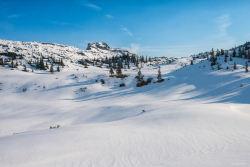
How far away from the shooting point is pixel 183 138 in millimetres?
4918

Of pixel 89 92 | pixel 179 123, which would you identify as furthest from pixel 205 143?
pixel 89 92

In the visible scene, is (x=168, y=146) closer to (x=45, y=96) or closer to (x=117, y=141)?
(x=117, y=141)

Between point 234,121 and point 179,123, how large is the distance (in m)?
3.20

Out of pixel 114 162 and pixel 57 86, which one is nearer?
pixel 114 162

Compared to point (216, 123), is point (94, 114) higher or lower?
lower

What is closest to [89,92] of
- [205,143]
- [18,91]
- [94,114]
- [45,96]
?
[45,96]

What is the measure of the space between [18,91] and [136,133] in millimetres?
40325

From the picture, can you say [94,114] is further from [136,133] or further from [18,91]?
[18,91]

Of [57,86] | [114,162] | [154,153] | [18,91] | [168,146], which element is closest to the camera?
[114,162]

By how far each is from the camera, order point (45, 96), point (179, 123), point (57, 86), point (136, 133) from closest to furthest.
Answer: point (136, 133)
point (179, 123)
point (45, 96)
point (57, 86)

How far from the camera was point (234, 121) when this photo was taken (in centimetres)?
628

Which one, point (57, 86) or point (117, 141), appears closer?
point (117, 141)

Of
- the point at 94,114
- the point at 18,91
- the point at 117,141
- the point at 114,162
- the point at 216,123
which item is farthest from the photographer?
the point at 18,91

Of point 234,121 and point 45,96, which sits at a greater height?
point 234,121
